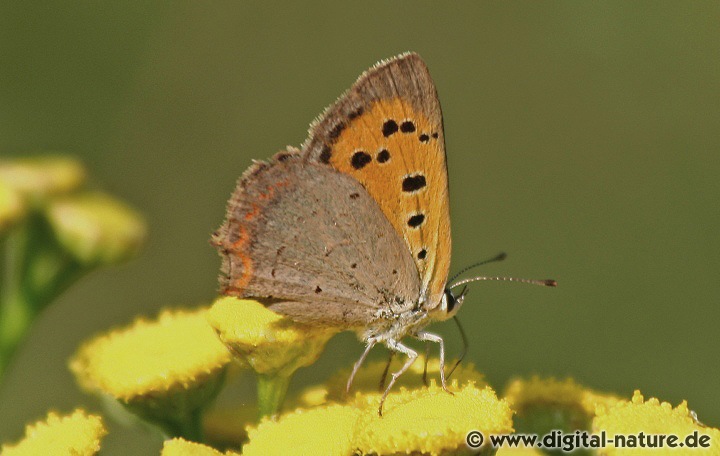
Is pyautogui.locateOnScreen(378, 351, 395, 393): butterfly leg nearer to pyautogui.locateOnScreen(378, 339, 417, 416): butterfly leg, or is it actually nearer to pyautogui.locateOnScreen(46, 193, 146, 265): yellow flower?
pyautogui.locateOnScreen(378, 339, 417, 416): butterfly leg

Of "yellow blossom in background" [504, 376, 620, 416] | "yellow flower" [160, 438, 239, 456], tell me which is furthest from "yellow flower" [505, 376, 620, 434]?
"yellow flower" [160, 438, 239, 456]

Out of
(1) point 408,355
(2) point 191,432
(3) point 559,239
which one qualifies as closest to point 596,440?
(1) point 408,355

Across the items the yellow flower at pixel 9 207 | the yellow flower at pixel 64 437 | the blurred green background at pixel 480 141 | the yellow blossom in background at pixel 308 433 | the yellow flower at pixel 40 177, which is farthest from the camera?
the blurred green background at pixel 480 141

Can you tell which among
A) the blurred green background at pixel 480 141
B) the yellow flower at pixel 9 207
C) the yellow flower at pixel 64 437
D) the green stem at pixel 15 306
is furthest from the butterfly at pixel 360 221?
the blurred green background at pixel 480 141

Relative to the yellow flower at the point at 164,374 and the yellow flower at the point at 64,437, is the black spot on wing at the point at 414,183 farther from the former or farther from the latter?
the yellow flower at the point at 64,437

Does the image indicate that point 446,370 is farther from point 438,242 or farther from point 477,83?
point 477,83
